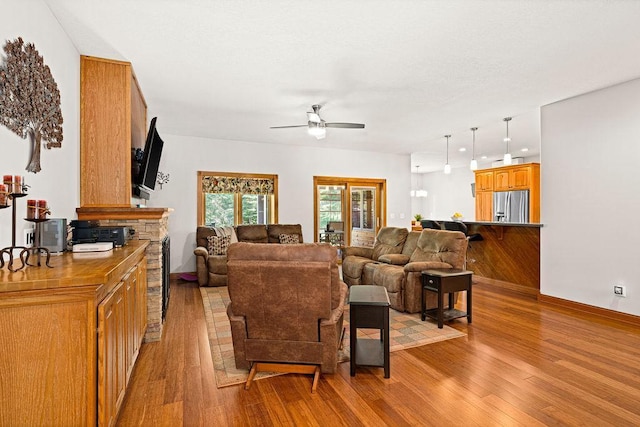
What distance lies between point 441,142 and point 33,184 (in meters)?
6.86

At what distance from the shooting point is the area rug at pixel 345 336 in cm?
261

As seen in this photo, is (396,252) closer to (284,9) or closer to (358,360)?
(358,360)

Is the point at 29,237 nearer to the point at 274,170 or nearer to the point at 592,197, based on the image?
the point at 274,170

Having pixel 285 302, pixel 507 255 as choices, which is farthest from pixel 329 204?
pixel 285 302

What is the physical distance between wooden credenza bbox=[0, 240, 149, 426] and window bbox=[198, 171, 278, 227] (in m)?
5.14

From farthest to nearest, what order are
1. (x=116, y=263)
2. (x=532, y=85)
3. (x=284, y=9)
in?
1. (x=532, y=85)
2. (x=284, y=9)
3. (x=116, y=263)

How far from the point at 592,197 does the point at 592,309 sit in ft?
4.44

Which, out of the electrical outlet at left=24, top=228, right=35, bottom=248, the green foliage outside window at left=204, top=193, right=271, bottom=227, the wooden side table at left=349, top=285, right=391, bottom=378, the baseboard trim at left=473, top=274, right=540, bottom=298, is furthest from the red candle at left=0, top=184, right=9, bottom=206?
the baseboard trim at left=473, top=274, right=540, bottom=298

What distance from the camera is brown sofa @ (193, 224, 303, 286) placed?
5602mm

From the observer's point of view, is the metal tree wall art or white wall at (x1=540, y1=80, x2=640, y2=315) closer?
the metal tree wall art

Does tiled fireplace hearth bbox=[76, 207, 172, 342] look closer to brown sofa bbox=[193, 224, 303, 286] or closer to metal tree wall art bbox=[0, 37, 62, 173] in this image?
metal tree wall art bbox=[0, 37, 62, 173]

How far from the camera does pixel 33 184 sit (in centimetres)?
218

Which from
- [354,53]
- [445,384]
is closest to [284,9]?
[354,53]

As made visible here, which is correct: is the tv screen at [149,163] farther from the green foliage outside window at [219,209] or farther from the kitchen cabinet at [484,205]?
the kitchen cabinet at [484,205]
